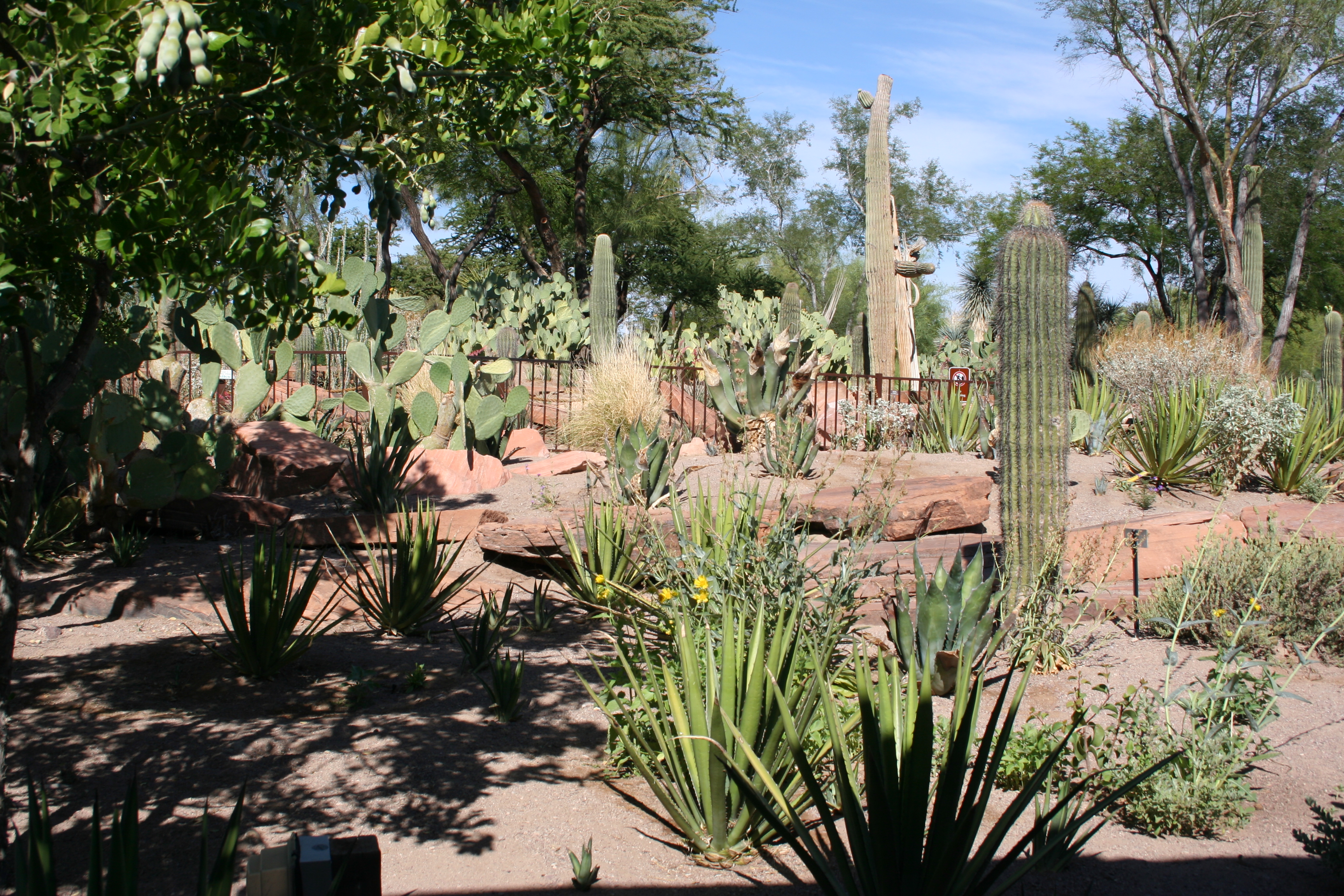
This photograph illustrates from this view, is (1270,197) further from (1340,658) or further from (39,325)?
(39,325)

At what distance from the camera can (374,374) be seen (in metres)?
7.73

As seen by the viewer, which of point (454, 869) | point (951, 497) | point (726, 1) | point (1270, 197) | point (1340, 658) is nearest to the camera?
point (454, 869)

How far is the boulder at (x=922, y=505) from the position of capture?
6902 mm

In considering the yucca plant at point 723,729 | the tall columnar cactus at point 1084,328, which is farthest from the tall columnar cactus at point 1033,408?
the tall columnar cactus at point 1084,328

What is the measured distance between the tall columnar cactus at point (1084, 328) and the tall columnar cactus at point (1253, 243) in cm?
674

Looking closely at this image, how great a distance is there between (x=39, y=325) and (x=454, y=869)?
4.62 m

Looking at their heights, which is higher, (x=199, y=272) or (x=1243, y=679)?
(x=199, y=272)

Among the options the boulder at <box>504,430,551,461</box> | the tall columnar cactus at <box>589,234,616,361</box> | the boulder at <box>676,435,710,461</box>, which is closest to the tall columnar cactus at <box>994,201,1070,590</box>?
the boulder at <box>676,435,710,461</box>

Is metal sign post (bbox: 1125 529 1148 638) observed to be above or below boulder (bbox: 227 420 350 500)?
below

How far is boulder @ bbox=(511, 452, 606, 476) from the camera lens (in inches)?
356

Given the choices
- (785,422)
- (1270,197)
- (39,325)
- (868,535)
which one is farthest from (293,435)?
(1270,197)

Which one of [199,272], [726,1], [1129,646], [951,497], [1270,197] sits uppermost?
[726,1]

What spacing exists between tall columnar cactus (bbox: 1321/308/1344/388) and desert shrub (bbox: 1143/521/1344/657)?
16996 millimetres

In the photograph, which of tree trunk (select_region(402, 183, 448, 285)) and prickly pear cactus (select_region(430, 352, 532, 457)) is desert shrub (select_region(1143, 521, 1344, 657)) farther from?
tree trunk (select_region(402, 183, 448, 285))
